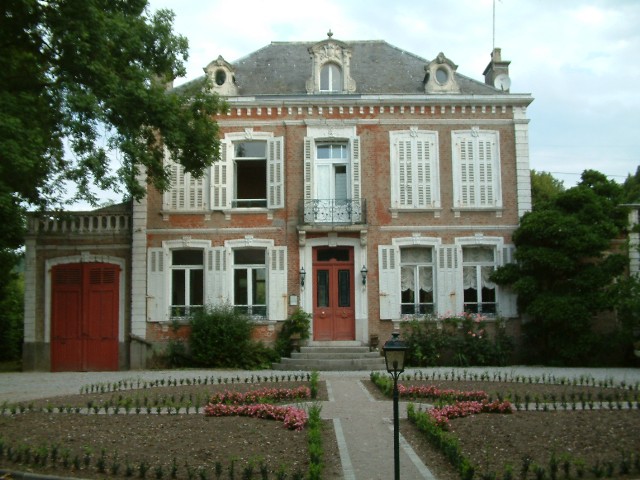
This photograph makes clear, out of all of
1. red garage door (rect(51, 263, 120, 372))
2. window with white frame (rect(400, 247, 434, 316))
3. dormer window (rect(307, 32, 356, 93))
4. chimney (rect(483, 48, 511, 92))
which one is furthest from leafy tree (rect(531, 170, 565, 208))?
red garage door (rect(51, 263, 120, 372))

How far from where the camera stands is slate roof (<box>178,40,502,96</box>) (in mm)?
21719

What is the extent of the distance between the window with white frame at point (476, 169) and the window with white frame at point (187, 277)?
7.75m

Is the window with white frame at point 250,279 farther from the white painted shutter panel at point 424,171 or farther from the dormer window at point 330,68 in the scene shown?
the dormer window at point 330,68

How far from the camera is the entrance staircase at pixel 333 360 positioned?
18641 mm

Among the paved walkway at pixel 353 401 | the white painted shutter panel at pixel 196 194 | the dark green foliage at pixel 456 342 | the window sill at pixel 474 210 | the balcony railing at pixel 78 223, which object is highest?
the white painted shutter panel at pixel 196 194

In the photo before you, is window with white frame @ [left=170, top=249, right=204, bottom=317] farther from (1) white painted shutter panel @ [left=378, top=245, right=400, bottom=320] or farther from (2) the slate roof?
(1) white painted shutter panel @ [left=378, top=245, right=400, bottom=320]

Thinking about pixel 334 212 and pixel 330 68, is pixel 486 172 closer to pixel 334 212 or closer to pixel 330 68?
pixel 334 212

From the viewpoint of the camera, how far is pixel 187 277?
20.9 metres

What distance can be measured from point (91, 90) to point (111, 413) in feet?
25.0

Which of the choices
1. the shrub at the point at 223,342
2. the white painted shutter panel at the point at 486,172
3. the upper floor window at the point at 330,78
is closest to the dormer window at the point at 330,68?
the upper floor window at the point at 330,78

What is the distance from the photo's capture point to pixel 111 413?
37.2ft

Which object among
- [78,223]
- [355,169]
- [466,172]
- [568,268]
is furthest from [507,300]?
[78,223]

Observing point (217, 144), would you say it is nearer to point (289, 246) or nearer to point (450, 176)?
point (289, 246)

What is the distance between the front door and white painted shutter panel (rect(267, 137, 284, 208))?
1857mm
